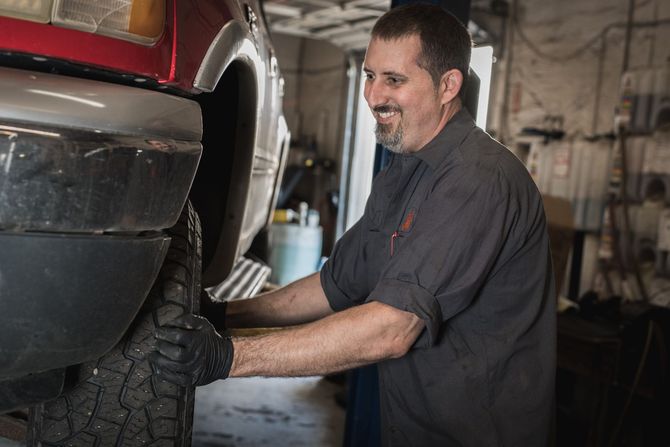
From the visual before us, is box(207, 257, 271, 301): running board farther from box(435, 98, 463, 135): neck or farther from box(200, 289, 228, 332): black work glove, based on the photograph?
box(435, 98, 463, 135): neck

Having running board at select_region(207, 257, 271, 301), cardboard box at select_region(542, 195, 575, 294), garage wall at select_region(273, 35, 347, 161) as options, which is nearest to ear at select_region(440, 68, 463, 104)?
running board at select_region(207, 257, 271, 301)

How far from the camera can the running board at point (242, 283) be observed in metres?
2.42

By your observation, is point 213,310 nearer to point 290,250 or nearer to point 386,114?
point 386,114

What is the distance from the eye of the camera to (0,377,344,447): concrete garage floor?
11.3 ft

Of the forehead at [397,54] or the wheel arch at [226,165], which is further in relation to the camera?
the wheel arch at [226,165]

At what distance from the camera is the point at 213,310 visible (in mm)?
1970

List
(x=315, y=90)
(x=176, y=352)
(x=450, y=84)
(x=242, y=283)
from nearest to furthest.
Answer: (x=176, y=352) → (x=450, y=84) → (x=242, y=283) → (x=315, y=90)

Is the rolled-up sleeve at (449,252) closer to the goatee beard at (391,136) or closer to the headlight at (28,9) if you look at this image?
the goatee beard at (391,136)

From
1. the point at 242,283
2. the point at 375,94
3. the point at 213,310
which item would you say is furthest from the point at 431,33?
the point at 242,283

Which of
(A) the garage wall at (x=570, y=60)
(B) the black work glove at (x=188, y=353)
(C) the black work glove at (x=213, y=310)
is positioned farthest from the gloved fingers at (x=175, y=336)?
(A) the garage wall at (x=570, y=60)

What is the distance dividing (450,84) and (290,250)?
17.3 feet

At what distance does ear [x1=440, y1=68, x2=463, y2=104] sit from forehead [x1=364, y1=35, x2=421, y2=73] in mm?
82

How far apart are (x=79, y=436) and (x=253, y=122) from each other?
0.88m

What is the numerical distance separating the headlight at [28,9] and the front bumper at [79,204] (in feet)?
0.31
